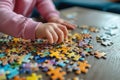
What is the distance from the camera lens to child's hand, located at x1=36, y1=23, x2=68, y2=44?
0.78 meters

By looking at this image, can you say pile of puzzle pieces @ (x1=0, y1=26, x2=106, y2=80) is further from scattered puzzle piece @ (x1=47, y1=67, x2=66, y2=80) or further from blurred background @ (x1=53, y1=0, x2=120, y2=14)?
blurred background @ (x1=53, y1=0, x2=120, y2=14)

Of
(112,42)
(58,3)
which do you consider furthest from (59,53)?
(58,3)

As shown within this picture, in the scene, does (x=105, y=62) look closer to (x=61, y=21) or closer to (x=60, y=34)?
(x=60, y=34)

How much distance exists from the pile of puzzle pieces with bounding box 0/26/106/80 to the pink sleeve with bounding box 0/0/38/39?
4 cm

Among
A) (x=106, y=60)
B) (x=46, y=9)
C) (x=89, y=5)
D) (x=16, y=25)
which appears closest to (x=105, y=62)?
(x=106, y=60)

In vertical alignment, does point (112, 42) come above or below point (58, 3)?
below

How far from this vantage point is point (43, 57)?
0.73 m

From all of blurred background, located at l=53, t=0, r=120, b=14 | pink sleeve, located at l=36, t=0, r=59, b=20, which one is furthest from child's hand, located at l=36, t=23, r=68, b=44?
blurred background, located at l=53, t=0, r=120, b=14

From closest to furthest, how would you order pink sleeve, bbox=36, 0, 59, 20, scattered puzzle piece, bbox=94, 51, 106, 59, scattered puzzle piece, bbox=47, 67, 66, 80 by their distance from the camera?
scattered puzzle piece, bbox=47, 67, 66, 80 < scattered puzzle piece, bbox=94, 51, 106, 59 < pink sleeve, bbox=36, 0, 59, 20

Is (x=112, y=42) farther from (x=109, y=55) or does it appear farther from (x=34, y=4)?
(x=34, y=4)

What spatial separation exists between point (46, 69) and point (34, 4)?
693 millimetres

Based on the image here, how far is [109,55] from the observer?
78 cm

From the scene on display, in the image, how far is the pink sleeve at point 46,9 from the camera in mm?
1202

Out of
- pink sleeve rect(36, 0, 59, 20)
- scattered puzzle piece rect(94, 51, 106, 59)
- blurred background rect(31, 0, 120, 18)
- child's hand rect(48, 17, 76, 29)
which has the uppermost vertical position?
blurred background rect(31, 0, 120, 18)
